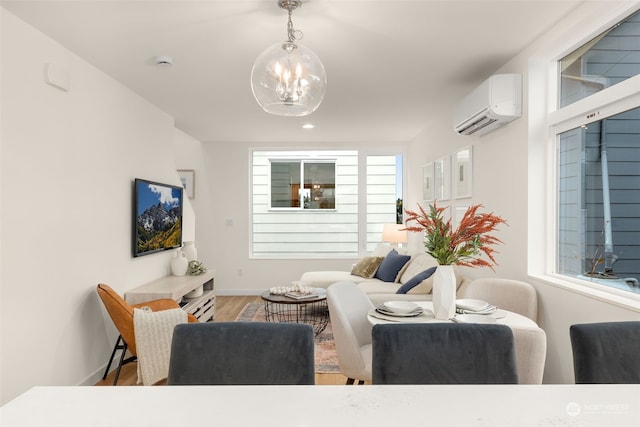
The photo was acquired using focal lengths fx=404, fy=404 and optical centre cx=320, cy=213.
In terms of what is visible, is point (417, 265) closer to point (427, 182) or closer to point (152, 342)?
point (427, 182)

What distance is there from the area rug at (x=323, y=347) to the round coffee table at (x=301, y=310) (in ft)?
0.37

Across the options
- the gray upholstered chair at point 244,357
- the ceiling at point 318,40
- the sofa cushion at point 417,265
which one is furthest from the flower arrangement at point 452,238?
the sofa cushion at point 417,265

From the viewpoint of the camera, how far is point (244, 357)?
1.34 m

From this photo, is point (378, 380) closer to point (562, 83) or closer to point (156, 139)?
point (562, 83)

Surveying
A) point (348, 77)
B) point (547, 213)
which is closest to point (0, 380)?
point (348, 77)

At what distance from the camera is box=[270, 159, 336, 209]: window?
265 inches

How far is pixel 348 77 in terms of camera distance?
3480 mm

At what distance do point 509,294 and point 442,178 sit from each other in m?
2.28

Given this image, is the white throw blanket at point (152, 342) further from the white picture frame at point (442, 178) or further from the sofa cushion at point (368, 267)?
the white picture frame at point (442, 178)

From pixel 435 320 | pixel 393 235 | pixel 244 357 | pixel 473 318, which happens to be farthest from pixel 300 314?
pixel 244 357

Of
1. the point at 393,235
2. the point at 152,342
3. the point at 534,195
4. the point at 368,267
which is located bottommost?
the point at 152,342

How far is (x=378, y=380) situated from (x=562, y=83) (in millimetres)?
2511

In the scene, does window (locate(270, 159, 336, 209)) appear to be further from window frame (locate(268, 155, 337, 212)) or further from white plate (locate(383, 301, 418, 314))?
white plate (locate(383, 301, 418, 314))

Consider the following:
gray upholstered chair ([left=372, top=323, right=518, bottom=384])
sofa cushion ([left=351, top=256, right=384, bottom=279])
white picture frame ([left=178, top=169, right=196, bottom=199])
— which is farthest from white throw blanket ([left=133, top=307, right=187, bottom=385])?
white picture frame ([left=178, top=169, right=196, bottom=199])
